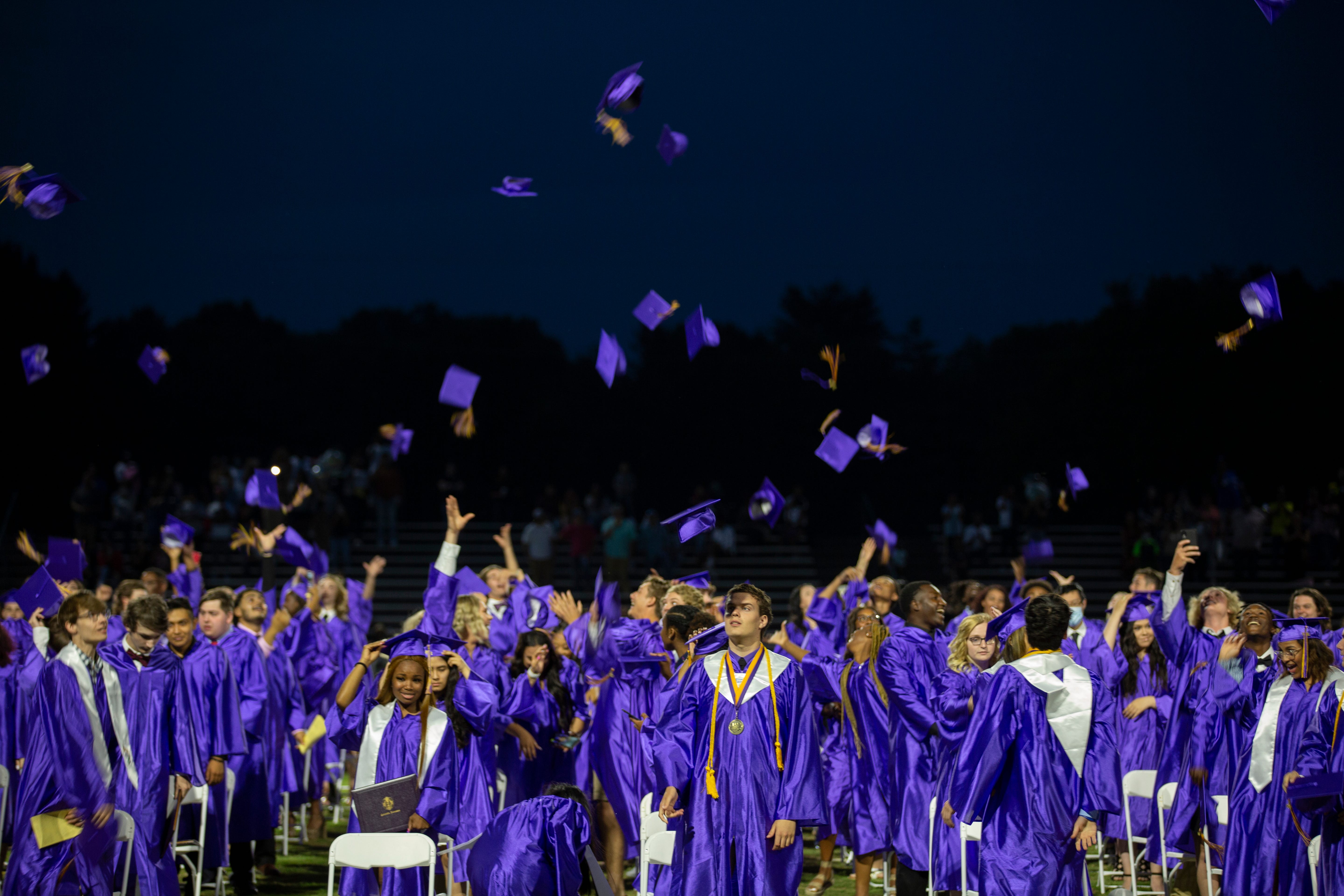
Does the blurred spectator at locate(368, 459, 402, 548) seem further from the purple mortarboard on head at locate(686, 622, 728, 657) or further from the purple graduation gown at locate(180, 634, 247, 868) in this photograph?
the purple mortarboard on head at locate(686, 622, 728, 657)

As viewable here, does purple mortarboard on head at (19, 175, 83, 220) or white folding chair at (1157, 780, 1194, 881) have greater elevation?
purple mortarboard on head at (19, 175, 83, 220)

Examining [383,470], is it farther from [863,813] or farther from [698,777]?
[698,777]

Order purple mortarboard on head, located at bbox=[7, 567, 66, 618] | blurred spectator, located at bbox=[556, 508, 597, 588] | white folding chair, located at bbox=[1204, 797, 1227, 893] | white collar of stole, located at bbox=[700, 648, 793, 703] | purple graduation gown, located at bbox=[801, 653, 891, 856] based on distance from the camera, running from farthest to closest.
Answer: blurred spectator, located at bbox=[556, 508, 597, 588] < purple mortarboard on head, located at bbox=[7, 567, 66, 618] < purple graduation gown, located at bbox=[801, 653, 891, 856] < white folding chair, located at bbox=[1204, 797, 1227, 893] < white collar of stole, located at bbox=[700, 648, 793, 703]

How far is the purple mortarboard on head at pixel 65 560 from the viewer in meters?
9.38

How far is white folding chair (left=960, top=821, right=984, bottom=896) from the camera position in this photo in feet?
19.7

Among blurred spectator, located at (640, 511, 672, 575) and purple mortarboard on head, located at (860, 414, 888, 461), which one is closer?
purple mortarboard on head, located at (860, 414, 888, 461)

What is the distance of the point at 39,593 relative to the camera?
342 inches

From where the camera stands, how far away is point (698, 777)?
5.43 meters

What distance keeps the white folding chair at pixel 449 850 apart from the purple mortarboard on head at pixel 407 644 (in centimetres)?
89

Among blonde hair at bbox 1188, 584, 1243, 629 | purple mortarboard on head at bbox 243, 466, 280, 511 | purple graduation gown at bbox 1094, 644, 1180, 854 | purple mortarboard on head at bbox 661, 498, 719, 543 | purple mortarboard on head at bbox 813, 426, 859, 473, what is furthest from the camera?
purple mortarboard on head at bbox 243, 466, 280, 511

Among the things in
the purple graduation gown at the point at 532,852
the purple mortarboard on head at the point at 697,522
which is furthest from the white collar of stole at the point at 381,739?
the purple mortarboard on head at the point at 697,522

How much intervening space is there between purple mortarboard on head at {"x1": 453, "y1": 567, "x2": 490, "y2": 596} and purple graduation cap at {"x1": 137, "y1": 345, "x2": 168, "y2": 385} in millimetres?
6987

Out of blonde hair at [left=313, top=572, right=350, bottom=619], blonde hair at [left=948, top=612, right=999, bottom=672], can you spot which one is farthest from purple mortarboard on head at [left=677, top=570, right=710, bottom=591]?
blonde hair at [left=313, top=572, right=350, bottom=619]

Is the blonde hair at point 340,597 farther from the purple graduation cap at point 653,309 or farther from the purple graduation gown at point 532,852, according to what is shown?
the purple graduation gown at point 532,852
